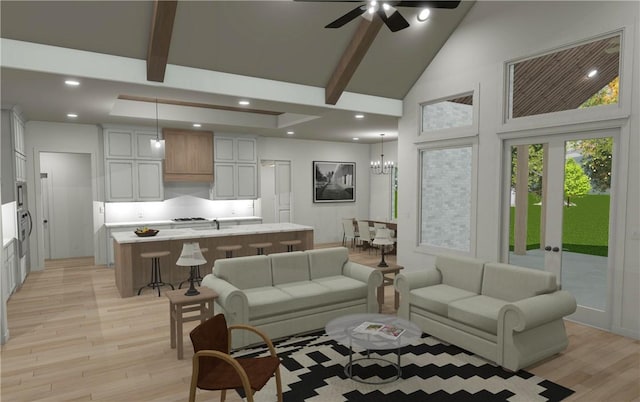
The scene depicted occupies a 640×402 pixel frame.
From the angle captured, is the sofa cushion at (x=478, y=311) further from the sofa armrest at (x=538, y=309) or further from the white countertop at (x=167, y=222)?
the white countertop at (x=167, y=222)

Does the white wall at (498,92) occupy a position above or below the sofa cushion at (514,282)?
above

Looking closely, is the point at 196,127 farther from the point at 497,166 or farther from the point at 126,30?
the point at 497,166

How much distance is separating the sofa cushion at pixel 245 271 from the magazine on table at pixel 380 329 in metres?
1.53

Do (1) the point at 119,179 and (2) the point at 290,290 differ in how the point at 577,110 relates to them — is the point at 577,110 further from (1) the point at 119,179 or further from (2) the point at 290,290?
(1) the point at 119,179

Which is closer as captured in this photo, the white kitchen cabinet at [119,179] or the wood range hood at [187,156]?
the white kitchen cabinet at [119,179]

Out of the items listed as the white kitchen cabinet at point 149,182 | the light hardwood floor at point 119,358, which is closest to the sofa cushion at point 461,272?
the light hardwood floor at point 119,358

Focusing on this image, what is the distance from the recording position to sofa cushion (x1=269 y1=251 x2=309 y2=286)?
470cm

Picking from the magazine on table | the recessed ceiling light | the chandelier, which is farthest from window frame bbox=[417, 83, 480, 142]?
the chandelier

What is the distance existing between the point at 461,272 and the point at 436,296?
1.77ft

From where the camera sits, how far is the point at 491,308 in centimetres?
379

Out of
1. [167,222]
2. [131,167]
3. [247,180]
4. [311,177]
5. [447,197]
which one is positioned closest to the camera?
[447,197]

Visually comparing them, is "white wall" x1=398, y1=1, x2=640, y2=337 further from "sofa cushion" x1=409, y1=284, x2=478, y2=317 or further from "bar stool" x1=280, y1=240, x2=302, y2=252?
"bar stool" x1=280, y1=240, x2=302, y2=252

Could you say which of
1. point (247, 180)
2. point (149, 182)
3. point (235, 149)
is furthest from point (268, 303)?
point (235, 149)

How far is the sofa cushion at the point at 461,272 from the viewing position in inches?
173
